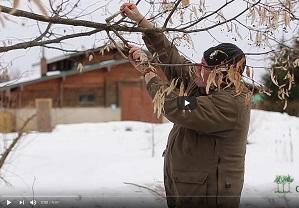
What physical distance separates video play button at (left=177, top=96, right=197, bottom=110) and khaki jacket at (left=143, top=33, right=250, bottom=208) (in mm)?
38

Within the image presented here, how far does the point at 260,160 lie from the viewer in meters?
10.5

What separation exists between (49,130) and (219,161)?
1869cm

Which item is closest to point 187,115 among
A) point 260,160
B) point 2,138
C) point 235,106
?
point 235,106

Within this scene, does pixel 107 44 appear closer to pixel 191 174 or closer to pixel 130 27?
pixel 130 27

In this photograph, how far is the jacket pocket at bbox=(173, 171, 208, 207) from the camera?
2756 mm

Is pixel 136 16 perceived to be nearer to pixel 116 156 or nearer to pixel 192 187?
pixel 192 187

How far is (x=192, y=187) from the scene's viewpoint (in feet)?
9.09

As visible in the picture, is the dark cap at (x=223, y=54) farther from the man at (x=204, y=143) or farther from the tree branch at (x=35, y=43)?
the tree branch at (x=35, y=43)

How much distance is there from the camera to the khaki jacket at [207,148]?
8.69 ft

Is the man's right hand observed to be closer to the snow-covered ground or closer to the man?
the man

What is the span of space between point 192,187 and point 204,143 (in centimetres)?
22

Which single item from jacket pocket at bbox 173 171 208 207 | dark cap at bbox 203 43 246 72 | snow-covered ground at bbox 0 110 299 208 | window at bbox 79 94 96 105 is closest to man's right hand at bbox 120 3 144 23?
dark cap at bbox 203 43 246 72

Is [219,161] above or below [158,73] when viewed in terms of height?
below

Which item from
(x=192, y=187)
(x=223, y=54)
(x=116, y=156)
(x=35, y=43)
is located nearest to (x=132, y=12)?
(x=223, y=54)
